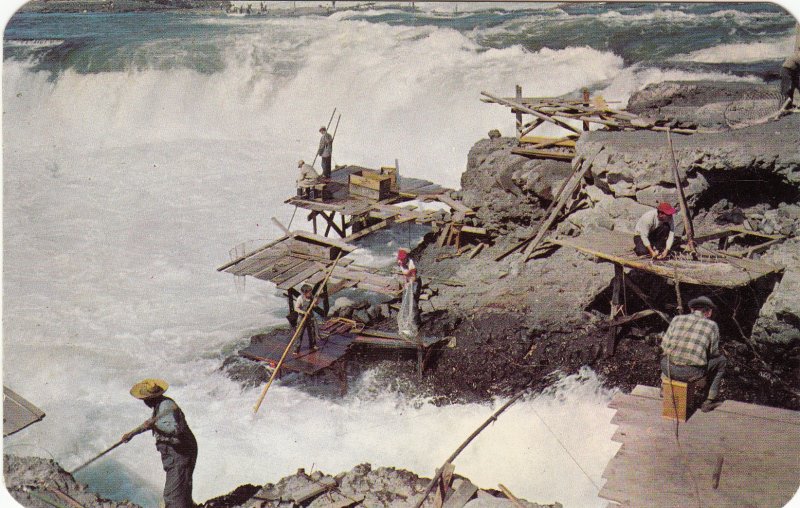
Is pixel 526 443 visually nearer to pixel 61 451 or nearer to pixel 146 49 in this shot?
pixel 61 451

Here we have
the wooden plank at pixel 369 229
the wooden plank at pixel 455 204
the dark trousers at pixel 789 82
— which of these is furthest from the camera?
the wooden plank at pixel 369 229

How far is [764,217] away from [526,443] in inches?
189

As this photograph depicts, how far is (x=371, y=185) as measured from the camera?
48.9ft

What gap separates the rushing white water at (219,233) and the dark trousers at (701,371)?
202 cm

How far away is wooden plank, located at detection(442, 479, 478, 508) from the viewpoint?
867 cm

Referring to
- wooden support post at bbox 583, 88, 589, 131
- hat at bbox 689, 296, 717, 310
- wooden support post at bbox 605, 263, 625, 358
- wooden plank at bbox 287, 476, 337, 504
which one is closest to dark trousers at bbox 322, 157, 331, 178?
wooden support post at bbox 583, 88, 589, 131

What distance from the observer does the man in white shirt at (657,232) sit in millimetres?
9461

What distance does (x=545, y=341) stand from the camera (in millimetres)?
11578

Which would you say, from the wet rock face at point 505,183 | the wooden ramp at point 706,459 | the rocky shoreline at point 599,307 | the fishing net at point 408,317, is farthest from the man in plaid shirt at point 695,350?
the wet rock face at point 505,183

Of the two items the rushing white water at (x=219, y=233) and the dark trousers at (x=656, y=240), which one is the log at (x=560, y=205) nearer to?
the rushing white water at (x=219, y=233)

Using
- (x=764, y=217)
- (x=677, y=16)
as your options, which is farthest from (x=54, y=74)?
(x=764, y=217)

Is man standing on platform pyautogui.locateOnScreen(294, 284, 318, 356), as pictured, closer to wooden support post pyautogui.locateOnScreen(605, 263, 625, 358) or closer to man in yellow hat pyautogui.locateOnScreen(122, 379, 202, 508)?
man in yellow hat pyautogui.locateOnScreen(122, 379, 202, 508)

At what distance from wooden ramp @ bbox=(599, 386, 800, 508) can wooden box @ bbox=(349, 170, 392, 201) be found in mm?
8008

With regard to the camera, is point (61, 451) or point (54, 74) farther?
point (54, 74)
